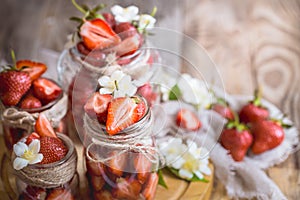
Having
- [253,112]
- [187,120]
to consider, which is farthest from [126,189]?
[253,112]

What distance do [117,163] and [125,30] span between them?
351mm

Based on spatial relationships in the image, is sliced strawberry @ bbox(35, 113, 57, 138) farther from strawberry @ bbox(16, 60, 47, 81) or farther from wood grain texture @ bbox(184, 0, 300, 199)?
wood grain texture @ bbox(184, 0, 300, 199)

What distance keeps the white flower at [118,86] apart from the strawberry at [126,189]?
20 centimetres

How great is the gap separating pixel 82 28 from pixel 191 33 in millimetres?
760

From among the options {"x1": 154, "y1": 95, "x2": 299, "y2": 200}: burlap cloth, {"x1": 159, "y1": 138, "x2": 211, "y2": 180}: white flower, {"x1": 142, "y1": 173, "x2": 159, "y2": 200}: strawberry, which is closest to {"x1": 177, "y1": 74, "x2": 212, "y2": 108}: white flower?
{"x1": 154, "y1": 95, "x2": 299, "y2": 200}: burlap cloth

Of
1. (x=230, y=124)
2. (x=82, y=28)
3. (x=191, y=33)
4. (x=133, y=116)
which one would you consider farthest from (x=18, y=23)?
(x=133, y=116)

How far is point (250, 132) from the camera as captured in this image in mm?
1475

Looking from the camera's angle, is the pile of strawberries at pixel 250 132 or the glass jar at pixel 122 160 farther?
the pile of strawberries at pixel 250 132

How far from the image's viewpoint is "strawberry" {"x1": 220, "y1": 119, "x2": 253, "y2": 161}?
142 centimetres

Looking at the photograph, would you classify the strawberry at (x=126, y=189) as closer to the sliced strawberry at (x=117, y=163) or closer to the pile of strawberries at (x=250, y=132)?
the sliced strawberry at (x=117, y=163)

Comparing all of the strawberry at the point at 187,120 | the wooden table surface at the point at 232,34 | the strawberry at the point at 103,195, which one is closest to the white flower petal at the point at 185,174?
the strawberry at the point at 187,120

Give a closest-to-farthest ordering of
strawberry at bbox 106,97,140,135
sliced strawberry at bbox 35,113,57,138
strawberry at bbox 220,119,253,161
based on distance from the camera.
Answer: strawberry at bbox 106,97,140,135 → sliced strawberry at bbox 35,113,57,138 → strawberry at bbox 220,119,253,161

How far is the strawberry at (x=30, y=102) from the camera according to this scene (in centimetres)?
124

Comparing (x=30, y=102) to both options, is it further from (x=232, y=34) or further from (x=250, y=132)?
(x=232, y=34)
